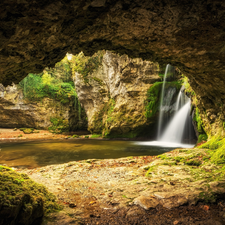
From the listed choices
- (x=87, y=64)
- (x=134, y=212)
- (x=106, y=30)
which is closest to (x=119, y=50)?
(x=106, y=30)

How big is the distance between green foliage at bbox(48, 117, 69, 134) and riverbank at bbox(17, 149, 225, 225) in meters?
21.2

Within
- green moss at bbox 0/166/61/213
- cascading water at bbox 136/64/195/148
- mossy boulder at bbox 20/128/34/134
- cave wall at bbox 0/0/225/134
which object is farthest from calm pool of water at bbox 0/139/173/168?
mossy boulder at bbox 20/128/34/134

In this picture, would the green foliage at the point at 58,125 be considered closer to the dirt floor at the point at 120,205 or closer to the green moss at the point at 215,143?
the dirt floor at the point at 120,205

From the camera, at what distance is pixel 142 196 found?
3.24 m

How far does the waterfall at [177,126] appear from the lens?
14.6 meters

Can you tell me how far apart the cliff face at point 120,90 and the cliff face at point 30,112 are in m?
6.90

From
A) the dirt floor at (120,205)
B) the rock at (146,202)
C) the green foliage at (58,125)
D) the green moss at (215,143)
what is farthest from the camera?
the green foliage at (58,125)

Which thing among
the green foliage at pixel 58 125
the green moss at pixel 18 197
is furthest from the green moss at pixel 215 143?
the green foliage at pixel 58 125

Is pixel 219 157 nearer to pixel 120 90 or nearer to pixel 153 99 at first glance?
pixel 153 99

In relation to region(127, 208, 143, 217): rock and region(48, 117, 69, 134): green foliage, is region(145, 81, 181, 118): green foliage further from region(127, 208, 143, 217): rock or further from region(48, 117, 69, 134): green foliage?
region(48, 117, 69, 134): green foliage

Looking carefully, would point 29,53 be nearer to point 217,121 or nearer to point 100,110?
point 217,121

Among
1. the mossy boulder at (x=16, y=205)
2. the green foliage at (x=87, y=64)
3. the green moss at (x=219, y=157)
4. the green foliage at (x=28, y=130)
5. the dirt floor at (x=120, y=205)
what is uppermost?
the green foliage at (x=87, y=64)

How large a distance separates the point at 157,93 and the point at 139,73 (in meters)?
2.82

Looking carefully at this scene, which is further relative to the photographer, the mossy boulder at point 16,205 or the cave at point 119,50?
the cave at point 119,50
